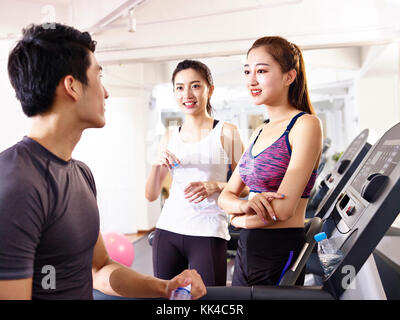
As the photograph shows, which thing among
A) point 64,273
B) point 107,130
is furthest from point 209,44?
point 64,273

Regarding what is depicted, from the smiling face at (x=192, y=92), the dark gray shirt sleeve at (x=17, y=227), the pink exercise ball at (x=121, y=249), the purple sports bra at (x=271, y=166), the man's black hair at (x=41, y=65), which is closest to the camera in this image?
the dark gray shirt sleeve at (x=17, y=227)

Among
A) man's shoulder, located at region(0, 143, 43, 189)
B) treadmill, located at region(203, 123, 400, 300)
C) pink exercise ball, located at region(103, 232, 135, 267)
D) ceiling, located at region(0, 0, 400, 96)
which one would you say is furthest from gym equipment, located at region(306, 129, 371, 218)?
man's shoulder, located at region(0, 143, 43, 189)

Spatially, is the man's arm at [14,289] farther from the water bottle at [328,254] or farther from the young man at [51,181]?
the water bottle at [328,254]

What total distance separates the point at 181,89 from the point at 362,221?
0.64 meters

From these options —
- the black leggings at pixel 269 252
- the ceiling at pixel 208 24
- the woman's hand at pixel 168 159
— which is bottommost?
the black leggings at pixel 269 252

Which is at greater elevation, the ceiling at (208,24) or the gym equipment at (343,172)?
the ceiling at (208,24)

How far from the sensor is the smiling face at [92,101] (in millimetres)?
699

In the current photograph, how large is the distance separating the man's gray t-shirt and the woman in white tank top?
1.64 ft

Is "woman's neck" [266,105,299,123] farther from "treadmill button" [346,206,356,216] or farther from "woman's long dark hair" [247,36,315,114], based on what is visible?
"treadmill button" [346,206,356,216]

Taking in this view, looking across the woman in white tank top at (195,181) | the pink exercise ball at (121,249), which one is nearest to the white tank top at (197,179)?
the woman in white tank top at (195,181)

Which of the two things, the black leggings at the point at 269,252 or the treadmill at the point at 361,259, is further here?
the black leggings at the point at 269,252

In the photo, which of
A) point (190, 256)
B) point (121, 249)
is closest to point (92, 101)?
point (190, 256)

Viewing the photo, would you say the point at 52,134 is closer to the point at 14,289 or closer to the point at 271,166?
the point at 14,289

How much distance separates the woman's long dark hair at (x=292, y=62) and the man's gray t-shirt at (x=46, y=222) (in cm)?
54
